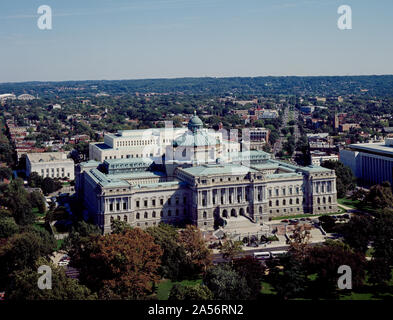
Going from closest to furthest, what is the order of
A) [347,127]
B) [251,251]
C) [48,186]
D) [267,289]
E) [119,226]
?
[267,289]
[251,251]
[119,226]
[48,186]
[347,127]

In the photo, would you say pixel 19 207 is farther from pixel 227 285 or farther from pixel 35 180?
pixel 227 285

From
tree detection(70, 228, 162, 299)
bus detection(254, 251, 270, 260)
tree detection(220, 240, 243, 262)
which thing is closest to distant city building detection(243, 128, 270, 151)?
bus detection(254, 251, 270, 260)

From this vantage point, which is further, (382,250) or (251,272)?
(382,250)

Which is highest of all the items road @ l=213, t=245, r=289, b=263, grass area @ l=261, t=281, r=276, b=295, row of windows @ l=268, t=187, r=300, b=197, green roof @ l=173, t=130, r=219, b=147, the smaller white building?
green roof @ l=173, t=130, r=219, b=147

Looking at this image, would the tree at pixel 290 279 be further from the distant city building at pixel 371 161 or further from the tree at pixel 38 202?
the distant city building at pixel 371 161

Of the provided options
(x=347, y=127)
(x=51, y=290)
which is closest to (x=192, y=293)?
(x=51, y=290)

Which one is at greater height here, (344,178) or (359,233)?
(344,178)

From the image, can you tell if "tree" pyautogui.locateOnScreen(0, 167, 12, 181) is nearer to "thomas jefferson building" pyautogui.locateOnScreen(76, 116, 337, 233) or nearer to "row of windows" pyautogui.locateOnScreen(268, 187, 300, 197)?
"thomas jefferson building" pyautogui.locateOnScreen(76, 116, 337, 233)
